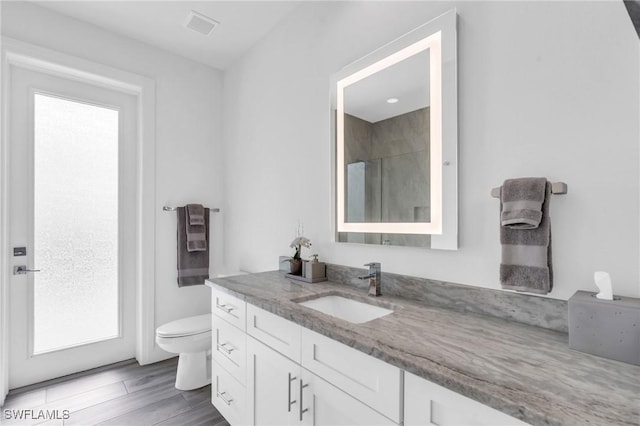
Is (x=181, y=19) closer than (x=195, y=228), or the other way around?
(x=181, y=19)

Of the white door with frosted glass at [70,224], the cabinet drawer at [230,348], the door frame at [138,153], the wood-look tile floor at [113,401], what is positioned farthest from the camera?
the white door with frosted glass at [70,224]

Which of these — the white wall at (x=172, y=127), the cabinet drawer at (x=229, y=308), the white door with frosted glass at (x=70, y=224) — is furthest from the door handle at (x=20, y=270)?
the cabinet drawer at (x=229, y=308)

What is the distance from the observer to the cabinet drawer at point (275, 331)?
3.93ft

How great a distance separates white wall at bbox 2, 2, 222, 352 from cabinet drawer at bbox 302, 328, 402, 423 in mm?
1977

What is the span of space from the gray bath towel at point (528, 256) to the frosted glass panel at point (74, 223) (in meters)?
2.74

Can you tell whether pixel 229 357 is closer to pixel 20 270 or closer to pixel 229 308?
pixel 229 308

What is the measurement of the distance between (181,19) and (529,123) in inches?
92.7

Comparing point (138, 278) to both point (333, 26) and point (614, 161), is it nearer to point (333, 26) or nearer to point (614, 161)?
point (333, 26)

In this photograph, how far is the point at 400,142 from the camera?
144cm

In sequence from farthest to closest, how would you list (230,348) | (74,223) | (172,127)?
(172,127) < (74,223) < (230,348)

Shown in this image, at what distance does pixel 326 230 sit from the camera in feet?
6.05

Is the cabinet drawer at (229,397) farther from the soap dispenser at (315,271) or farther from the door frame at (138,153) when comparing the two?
the door frame at (138,153)

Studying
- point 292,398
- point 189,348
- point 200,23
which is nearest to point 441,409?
point 292,398

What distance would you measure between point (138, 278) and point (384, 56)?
2.50 meters
